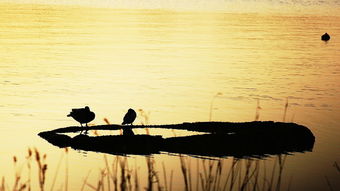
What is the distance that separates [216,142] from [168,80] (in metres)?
14.7

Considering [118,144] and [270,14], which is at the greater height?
[270,14]

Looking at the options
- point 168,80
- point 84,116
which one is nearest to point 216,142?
point 84,116

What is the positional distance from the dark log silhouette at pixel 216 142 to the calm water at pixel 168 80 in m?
0.35

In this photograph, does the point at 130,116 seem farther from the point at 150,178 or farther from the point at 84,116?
the point at 150,178

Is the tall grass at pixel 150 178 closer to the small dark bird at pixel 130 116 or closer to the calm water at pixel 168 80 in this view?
the calm water at pixel 168 80

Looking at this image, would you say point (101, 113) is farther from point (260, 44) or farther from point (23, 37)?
point (23, 37)

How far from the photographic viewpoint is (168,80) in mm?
32406

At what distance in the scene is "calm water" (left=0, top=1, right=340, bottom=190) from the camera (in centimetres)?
1791

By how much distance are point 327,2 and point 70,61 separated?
234ft

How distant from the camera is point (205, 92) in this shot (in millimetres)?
28562

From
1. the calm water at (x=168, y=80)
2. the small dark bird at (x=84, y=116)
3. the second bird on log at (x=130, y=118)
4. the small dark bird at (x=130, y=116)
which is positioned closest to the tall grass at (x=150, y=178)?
the calm water at (x=168, y=80)

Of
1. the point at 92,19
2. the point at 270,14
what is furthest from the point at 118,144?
the point at 270,14

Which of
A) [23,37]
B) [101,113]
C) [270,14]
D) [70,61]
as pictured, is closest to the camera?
[101,113]

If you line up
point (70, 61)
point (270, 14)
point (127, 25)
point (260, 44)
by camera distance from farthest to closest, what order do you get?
point (270, 14) < point (127, 25) < point (260, 44) < point (70, 61)
